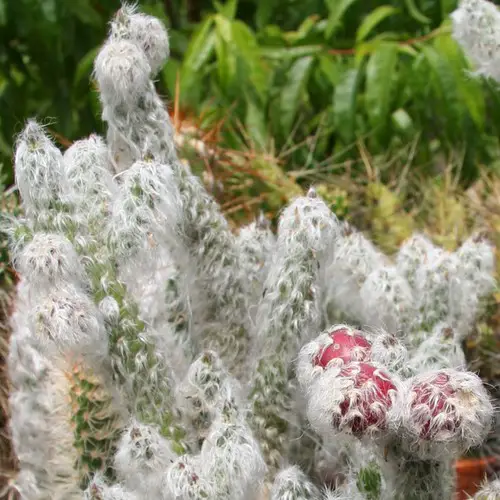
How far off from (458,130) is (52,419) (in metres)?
0.90

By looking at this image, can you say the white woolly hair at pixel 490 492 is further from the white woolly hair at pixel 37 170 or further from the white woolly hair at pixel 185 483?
the white woolly hair at pixel 37 170

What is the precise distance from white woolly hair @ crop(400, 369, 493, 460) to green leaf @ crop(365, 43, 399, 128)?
88 cm

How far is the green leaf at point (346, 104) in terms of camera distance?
4.44 feet

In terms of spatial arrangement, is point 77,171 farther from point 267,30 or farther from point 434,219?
point 267,30

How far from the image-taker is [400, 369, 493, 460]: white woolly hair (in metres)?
0.48

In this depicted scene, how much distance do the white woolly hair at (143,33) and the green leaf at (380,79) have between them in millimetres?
661

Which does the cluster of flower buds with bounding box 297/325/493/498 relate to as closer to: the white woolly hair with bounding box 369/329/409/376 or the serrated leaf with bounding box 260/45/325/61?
the white woolly hair with bounding box 369/329/409/376

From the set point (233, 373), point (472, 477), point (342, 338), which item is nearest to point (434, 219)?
point (472, 477)

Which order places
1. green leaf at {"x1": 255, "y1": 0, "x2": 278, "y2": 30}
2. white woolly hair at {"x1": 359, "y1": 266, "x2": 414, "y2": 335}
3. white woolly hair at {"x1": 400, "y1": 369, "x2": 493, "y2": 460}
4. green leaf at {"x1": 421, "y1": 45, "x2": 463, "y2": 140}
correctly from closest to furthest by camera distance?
1. white woolly hair at {"x1": 400, "y1": 369, "x2": 493, "y2": 460}
2. white woolly hair at {"x1": 359, "y1": 266, "x2": 414, "y2": 335}
3. green leaf at {"x1": 421, "y1": 45, "x2": 463, "y2": 140}
4. green leaf at {"x1": 255, "y1": 0, "x2": 278, "y2": 30}

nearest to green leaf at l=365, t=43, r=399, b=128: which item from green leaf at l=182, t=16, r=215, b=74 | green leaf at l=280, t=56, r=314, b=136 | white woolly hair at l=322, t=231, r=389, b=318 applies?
green leaf at l=280, t=56, r=314, b=136

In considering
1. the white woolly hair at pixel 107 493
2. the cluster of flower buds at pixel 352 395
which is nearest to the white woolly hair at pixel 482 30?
the cluster of flower buds at pixel 352 395

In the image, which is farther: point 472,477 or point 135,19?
point 472,477

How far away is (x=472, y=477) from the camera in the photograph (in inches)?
37.2

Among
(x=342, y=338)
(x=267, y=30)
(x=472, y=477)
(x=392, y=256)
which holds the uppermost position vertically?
(x=267, y=30)
